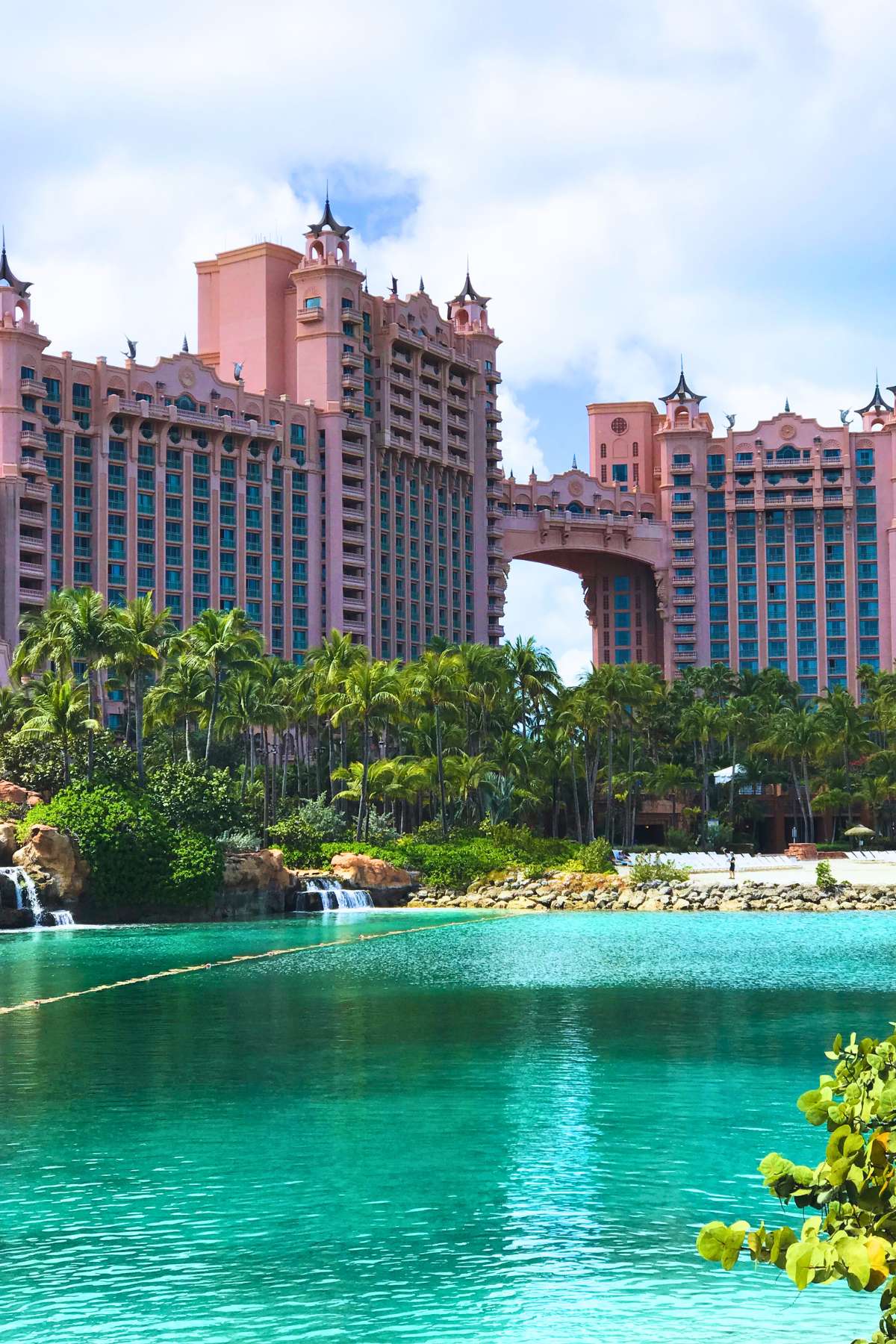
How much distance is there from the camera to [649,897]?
65.4 metres

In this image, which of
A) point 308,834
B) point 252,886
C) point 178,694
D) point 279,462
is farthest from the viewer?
point 279,462

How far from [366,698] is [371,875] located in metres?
9.57

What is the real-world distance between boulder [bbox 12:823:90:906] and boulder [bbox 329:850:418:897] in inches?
525

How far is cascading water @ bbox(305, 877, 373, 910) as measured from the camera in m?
64.1

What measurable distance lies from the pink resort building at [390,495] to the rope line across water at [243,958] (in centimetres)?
5595

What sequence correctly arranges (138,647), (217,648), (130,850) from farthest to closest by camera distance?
(217,648)
(138,647)
(130,850)

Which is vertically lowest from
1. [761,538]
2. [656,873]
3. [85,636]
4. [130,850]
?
[656,873]

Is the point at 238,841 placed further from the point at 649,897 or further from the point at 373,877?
the point at 649,897

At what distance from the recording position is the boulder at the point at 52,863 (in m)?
54.5

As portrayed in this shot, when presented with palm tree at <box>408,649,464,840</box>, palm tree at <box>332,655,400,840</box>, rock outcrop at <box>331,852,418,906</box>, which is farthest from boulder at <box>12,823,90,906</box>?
palm tree at <box>408,649,464,840</box>

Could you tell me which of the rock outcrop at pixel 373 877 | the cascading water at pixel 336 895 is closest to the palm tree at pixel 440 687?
the rock outcrop at pixel 373 877

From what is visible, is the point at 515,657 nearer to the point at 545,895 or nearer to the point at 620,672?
the point at 620,672

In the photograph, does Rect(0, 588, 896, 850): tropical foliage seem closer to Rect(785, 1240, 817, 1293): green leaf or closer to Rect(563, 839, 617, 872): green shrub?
Rect(563, 839, 617, 872): green shrub

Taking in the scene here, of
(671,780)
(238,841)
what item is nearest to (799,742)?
(671,780)
